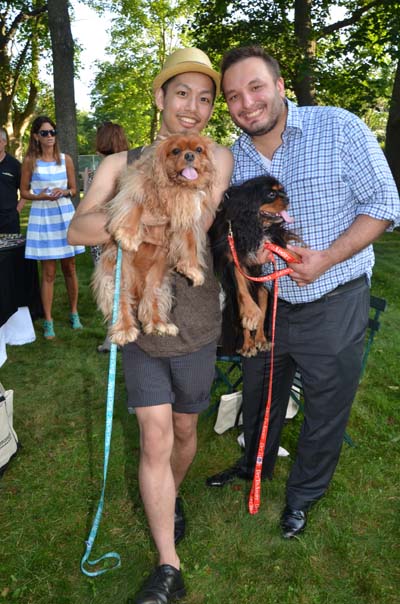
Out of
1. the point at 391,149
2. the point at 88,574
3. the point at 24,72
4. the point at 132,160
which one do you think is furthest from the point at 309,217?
the point at 24,72

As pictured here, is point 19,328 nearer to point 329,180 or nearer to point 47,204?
point 47,204

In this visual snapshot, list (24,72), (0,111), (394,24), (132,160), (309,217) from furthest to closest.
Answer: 1. (24,72)
2. (0,111)
3. (394,24)
4. (309,217)
5. (132,160)

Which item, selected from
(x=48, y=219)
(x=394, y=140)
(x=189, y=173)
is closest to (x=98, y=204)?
(x=189, y=173)

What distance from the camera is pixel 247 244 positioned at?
2.60 m

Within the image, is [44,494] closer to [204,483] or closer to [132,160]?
[204,483]

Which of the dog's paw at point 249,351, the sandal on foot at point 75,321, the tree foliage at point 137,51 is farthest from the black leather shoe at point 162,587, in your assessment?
the tree foliage at point 137,51

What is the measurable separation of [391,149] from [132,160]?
12.2 m

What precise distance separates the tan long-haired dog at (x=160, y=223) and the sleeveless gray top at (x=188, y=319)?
1.7 inches

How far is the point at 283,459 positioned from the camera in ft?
11.7

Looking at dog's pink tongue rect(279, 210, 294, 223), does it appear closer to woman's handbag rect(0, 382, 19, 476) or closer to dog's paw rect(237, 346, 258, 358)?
dog's paw rect(237, 346, 258, 358)

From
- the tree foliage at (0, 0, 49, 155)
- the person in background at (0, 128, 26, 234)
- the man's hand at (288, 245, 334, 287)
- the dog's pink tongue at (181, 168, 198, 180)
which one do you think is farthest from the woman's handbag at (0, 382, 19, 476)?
the tree foliage at (0, 0, 49, 155)

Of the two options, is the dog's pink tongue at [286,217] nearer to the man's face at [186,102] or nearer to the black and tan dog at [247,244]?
the black and tan dog at [247,244]

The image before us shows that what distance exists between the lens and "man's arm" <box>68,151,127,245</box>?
2.27 meters

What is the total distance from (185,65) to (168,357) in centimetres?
133
